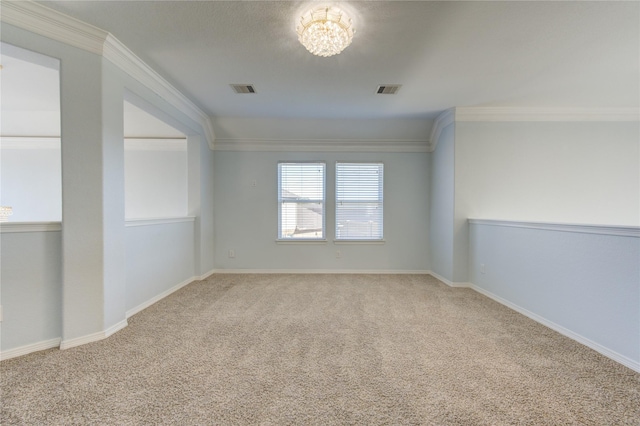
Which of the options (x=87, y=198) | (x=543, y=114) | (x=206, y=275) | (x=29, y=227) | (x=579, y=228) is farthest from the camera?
(x=206, y=275)

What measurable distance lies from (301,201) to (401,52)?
2625 millimetres

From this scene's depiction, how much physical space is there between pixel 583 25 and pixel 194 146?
425cm

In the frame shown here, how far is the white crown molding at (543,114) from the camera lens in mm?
3494

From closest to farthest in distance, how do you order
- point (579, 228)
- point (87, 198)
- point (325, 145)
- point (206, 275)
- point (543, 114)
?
1. point (87, 198)
2. point (579, 228)
3. point (543, 114)
4. point (206, 275)
5. point (325, 145)

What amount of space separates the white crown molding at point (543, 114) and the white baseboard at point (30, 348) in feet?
15.7

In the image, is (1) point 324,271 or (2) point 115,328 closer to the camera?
(2) point 115,328

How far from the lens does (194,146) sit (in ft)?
12.5

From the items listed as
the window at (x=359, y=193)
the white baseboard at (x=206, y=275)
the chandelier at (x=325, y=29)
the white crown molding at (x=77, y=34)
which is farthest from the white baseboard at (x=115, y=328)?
the window at (x=359, y=193)

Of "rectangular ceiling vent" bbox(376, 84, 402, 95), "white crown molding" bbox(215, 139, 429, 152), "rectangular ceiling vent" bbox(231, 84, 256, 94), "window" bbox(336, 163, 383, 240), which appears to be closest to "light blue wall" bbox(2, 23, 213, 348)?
"rectangular ceiling vent" bbox(231, 84, 256, 94)

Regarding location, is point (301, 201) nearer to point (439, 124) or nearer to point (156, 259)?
point (156, 259)

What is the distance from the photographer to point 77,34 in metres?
1.96

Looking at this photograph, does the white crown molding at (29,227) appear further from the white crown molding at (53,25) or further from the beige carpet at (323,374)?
the white crown molding at (53,25)

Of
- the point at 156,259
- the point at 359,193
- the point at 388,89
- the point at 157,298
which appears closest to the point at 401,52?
the point at 388,89

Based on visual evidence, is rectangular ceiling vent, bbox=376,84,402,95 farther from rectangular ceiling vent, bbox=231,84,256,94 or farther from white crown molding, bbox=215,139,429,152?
rectangular ceiling vent, bbox=231,84,256,94
